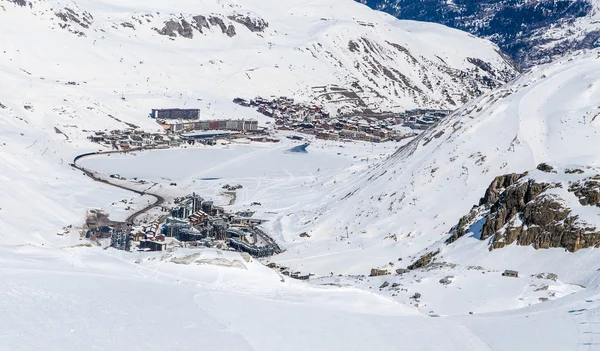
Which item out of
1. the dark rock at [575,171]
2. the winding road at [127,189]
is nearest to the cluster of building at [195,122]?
the winding road at [127,189]

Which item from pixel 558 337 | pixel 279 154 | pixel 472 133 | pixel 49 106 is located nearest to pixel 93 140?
pixel 49 106

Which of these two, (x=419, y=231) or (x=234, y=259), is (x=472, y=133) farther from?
(x=234, y=259)

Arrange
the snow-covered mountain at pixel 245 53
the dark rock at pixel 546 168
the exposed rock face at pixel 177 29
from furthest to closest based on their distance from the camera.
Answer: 1. the exposed rock face at pixel 177 29
2. the snow-covered mountain at pixel 245 53
3. the dark rock at pixel 546 168

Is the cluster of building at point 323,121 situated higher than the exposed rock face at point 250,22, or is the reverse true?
the exposed rock face at point 250,22

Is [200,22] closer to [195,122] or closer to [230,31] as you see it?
[230,31]

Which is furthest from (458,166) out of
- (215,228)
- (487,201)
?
(215,228)

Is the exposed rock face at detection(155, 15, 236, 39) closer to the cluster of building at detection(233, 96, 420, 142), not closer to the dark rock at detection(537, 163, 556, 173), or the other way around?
the cluster of building at detection(233, 96, 420, 142)

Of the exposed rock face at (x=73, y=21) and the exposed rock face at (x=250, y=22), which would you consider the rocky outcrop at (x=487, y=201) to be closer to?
the exposed rock face at (x=73, y=21)
